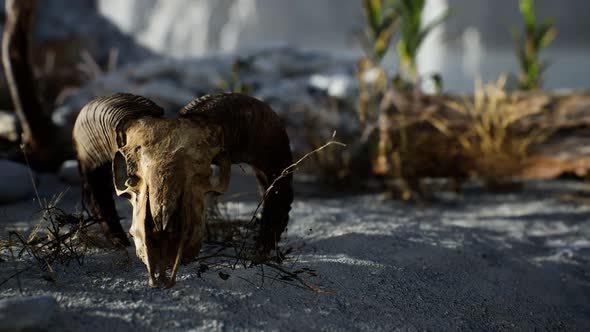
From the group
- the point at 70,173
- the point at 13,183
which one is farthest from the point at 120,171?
the point at 70,173

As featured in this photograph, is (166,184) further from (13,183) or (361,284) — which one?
(13,183)

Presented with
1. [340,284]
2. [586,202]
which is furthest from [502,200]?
[340,284]

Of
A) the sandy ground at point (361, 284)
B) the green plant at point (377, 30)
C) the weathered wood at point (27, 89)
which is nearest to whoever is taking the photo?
the sandy ground at point (361, 284)

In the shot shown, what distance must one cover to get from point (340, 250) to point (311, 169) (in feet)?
9.62

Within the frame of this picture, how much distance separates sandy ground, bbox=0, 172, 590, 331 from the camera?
6.19ft

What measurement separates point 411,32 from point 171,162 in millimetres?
4517

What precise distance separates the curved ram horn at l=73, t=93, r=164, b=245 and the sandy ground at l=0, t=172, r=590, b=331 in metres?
0.22

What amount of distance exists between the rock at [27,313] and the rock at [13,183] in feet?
7.45

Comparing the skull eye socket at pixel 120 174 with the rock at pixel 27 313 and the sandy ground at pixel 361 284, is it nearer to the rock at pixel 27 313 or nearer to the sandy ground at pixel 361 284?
the sandy ground at pixel 361 284

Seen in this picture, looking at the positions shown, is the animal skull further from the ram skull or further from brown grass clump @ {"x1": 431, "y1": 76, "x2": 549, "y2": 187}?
brown grass clump @ {"x1": 431, "y1": 76, "x2": 549, "y2": 187}

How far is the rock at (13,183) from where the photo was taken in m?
3.67

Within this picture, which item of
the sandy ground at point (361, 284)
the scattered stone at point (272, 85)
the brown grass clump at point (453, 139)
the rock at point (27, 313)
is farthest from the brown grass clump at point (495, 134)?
the rock at point (27, 313)

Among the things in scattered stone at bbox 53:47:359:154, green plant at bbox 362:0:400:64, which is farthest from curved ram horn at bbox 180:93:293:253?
green plant at bbox 362:0:400:64

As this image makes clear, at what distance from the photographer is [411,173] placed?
16.1 ft
